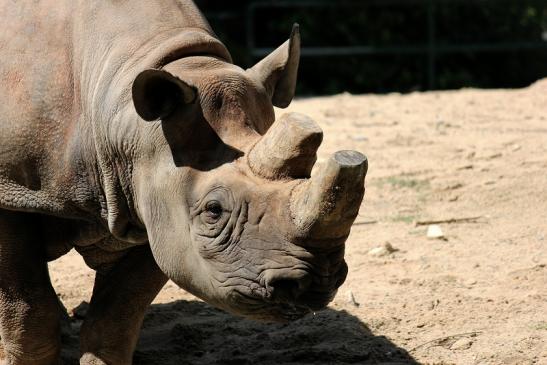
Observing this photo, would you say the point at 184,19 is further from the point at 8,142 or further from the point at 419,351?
the point at 419,351

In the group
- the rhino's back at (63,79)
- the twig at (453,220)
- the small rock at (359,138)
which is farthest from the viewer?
the small rock at (359,138)

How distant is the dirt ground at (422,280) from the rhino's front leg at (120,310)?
0.58 meters

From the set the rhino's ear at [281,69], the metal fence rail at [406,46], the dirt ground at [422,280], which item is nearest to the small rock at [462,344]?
the dirt ground at [422,280]

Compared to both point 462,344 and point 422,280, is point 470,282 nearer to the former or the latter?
point 422,280

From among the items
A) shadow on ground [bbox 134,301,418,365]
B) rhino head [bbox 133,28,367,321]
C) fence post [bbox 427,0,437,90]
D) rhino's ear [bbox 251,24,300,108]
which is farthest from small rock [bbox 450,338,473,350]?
fence post [bbox 427,0,437,90]

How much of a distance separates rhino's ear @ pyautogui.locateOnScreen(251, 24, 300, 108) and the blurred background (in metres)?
9.73

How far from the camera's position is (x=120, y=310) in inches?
184

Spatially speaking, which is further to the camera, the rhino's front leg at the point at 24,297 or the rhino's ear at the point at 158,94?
the rhino's front leg at the point at 24,297

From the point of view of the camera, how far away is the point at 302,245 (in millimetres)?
3441

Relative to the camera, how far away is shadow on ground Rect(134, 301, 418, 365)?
5066 millimetres

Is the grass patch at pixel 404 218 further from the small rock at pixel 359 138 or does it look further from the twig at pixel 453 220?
the small rock at pixel 359 138

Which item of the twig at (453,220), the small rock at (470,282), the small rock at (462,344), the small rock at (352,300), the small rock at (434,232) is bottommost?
the twig at (453,220)

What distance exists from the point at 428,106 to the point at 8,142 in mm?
6347

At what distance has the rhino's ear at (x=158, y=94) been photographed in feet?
12.5
